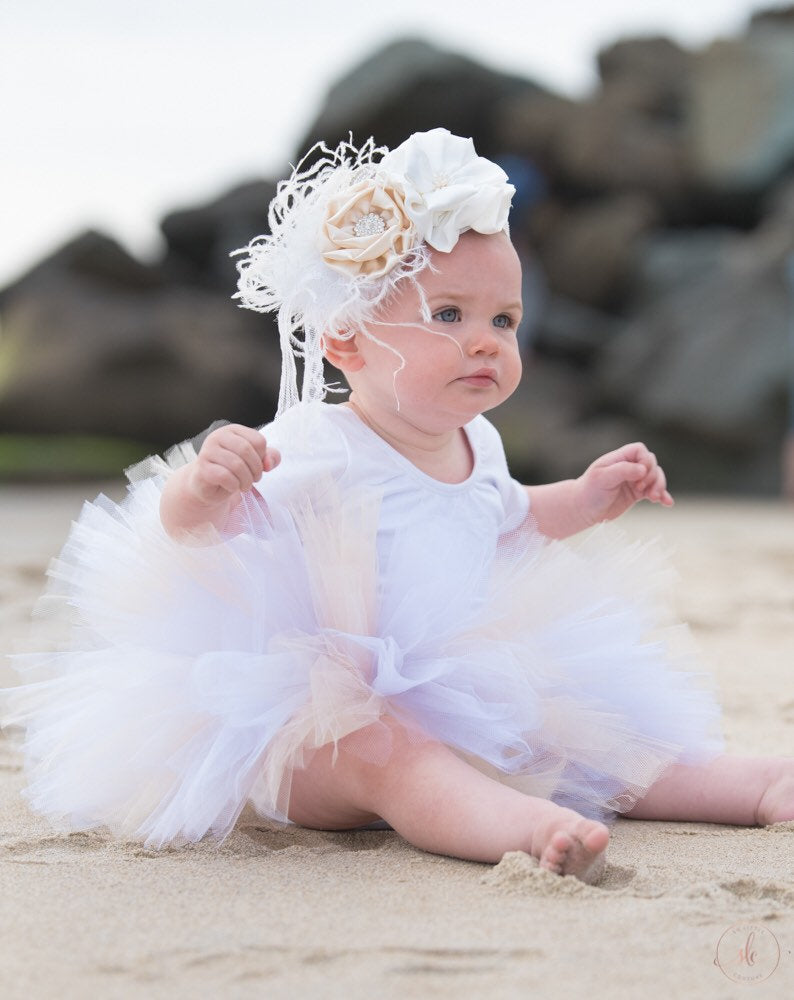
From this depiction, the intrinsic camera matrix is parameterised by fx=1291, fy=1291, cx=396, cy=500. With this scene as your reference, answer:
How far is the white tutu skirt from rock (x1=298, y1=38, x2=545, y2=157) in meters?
10.1

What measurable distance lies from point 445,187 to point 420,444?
0.39 meters

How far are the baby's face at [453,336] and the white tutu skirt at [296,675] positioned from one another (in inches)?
8.1

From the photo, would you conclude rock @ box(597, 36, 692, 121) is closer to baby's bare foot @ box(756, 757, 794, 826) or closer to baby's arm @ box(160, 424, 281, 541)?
baby's bare foot @ box(756, 757, 794, 826)

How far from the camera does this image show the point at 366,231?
6.34ft

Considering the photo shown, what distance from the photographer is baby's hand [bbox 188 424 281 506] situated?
5.60 feet

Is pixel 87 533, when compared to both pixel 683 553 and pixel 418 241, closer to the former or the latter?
pixel 418 241

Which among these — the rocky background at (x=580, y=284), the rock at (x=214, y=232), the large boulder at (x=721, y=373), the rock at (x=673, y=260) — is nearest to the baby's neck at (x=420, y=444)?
the rocky background at (x=580, y=284)

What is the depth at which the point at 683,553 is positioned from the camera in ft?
17.6

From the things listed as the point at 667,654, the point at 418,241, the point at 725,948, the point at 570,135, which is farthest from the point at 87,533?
the point at 570,135

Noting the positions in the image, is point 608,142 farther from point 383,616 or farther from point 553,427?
point 383,616

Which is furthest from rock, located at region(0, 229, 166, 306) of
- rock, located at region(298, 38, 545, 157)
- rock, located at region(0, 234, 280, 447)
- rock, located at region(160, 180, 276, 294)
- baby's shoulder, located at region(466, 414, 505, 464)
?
baby's shoulder, located at region(466, 414, 505, 464)

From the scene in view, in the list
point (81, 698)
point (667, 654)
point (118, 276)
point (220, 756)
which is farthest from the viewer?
point (118, 276)

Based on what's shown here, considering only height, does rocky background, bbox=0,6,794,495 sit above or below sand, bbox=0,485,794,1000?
above

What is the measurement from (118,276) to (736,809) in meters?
10.0
